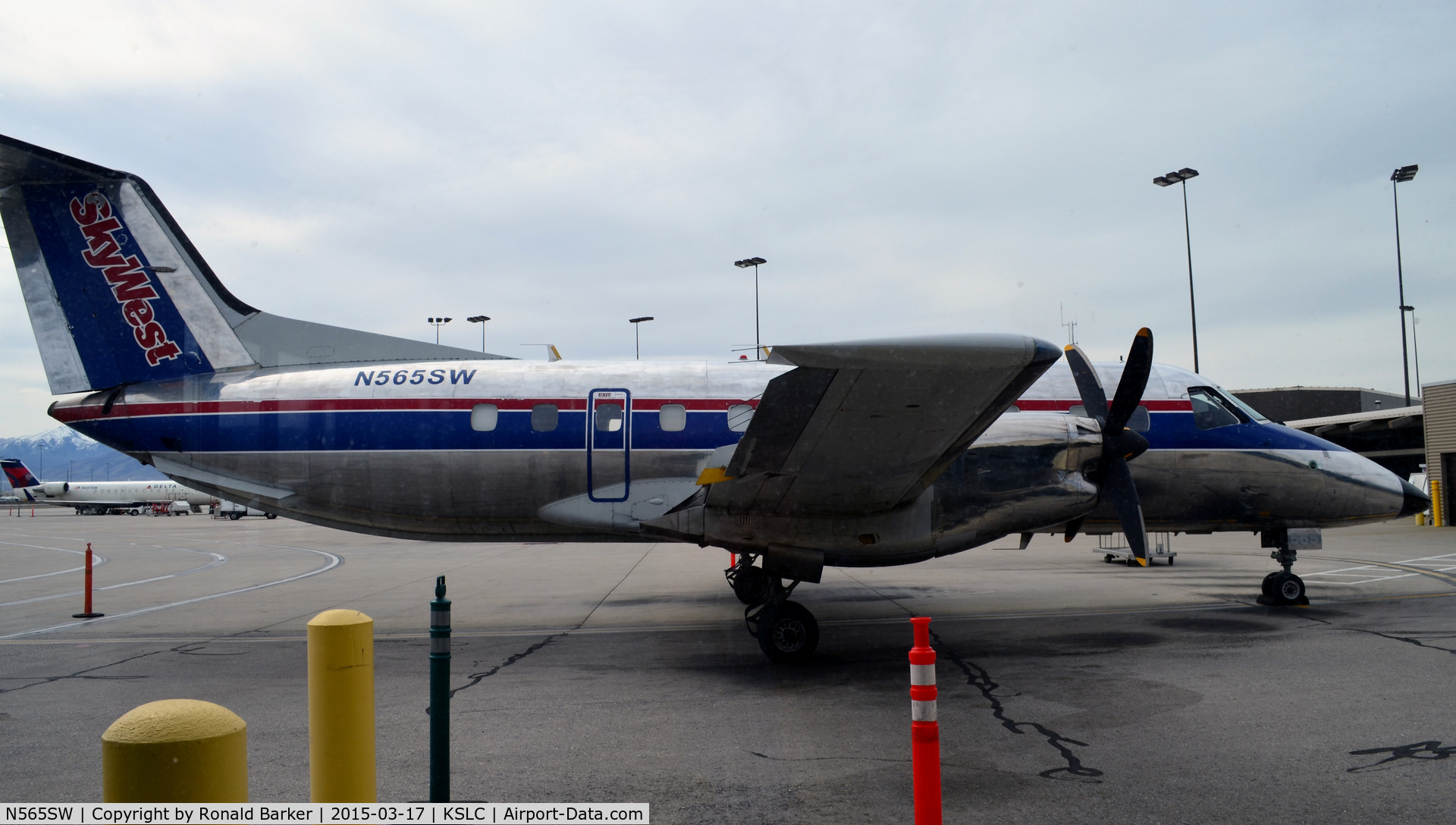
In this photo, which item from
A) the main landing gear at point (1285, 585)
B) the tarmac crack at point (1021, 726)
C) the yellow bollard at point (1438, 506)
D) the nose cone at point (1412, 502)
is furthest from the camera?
the yellow bollard at point (1438, 506)

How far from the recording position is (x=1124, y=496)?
29.5ft

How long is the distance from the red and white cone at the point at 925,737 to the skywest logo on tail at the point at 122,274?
420 inches

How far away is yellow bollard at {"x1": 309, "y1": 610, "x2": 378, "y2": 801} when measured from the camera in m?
3.50

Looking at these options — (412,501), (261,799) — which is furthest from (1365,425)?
(261,799)

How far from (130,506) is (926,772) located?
86685 mm

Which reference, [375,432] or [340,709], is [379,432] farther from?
[340,709]

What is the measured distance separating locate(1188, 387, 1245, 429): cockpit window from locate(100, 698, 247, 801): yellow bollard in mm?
11354

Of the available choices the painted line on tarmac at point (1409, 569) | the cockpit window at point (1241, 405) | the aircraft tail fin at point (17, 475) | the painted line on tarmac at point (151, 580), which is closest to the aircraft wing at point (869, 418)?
the cockpit window at point (1241, 405)

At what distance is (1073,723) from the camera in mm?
6277

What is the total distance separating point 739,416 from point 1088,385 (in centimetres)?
412

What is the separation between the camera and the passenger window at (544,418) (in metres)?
9.95

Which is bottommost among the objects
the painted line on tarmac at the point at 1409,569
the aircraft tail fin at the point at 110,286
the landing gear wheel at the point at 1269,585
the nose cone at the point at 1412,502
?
the painted line on tarmac at the point at 1409,569

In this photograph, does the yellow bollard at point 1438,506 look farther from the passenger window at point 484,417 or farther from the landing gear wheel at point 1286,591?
the passenger window at point 484,417

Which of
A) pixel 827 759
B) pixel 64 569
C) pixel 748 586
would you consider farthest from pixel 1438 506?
pixel 64 569
